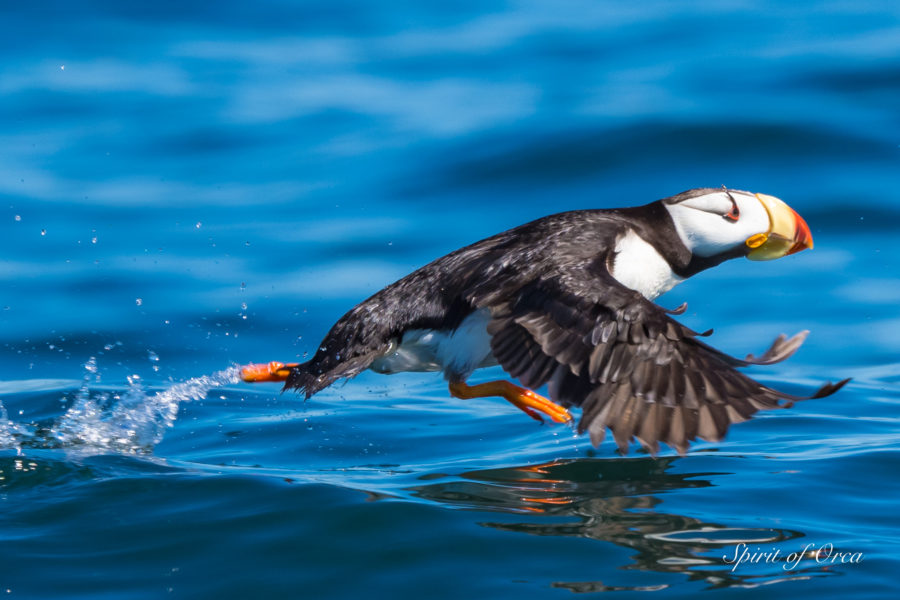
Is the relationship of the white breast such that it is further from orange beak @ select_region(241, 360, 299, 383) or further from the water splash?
the water splash

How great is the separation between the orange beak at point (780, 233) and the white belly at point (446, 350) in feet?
4.73

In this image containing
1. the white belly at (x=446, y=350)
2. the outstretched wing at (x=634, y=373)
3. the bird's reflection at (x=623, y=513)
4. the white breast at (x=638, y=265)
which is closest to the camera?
the bird's reflection at (x=623, y=513)

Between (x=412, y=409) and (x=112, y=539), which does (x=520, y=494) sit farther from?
(x=412, y=409)

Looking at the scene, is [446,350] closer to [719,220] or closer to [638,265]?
[638,265]

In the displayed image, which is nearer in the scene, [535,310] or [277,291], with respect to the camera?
[535,310]

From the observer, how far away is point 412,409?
7.16 m

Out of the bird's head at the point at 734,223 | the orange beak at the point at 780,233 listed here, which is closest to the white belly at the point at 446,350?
the bird's head at the point at 734,223

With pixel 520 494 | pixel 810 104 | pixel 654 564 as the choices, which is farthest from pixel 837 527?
pixel 810 104

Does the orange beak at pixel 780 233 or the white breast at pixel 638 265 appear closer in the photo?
the white breast at pixel 638 265

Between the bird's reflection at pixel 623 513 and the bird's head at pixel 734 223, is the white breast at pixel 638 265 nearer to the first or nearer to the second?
the bird's head at pixel 734 223

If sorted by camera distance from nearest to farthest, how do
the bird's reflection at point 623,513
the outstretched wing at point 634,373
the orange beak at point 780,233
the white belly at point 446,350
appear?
the bird's reflection at point 623,513 → the outstretched wing at point 634,373 → the white belly at point 446,350 → the orange beak at point 780,233

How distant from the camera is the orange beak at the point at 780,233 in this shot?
5805 millimetres

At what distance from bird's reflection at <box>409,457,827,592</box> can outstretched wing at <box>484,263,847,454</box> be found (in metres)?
0.33

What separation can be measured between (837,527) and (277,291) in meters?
5.54
